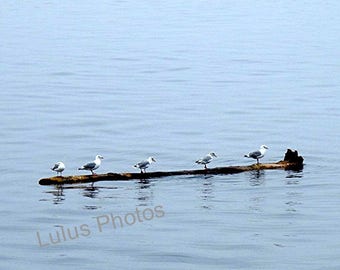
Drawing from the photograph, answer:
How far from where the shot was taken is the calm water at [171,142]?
31172 millimetres

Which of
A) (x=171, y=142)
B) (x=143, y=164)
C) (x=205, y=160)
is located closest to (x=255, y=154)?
(x=205, y=160)

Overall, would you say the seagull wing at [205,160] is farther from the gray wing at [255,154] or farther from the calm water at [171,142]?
the gray wing at [255,154]

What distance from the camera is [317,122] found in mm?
52469

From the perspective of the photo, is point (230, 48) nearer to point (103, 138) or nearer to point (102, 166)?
point (103, 138)

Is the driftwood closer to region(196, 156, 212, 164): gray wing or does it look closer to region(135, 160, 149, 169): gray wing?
region(135, 160, 149, 169): gray wing

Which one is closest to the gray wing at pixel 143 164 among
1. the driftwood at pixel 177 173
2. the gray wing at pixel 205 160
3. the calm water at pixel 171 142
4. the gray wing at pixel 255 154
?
the driftwood at pixel 177 173

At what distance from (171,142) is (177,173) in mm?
9486

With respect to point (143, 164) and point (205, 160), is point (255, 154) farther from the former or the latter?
point (143, 164)

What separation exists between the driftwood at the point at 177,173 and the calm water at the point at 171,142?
32 centimetres

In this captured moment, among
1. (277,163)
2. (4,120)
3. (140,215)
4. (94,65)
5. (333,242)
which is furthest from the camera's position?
(94,65)

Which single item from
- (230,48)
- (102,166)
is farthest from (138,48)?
(102,166)

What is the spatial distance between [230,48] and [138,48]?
7.09m

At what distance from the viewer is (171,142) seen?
4709cm

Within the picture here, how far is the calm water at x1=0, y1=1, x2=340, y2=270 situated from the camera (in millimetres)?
31172
